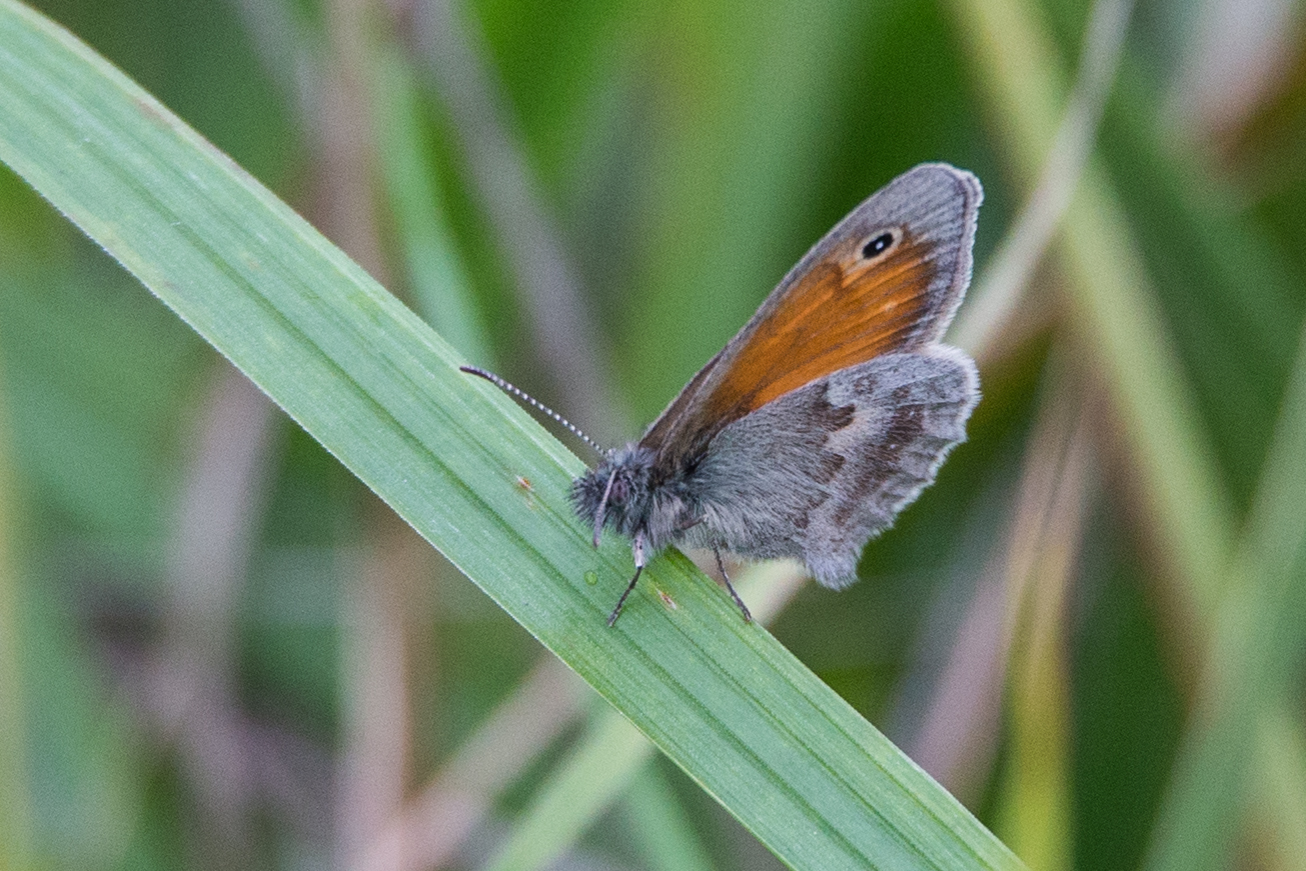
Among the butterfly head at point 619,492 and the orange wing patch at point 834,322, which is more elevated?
the orange wing patch at point 834,322

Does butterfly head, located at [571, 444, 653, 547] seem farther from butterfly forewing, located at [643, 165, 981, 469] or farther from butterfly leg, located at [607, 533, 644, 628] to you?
butterfly forewing, located at [643, 165, 981, 469]

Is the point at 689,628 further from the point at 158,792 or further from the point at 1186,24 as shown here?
the point at 1186,24

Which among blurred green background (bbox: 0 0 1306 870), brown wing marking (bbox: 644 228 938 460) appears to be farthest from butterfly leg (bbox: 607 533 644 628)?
blurred green background (bbox: 0 0 1306 870)

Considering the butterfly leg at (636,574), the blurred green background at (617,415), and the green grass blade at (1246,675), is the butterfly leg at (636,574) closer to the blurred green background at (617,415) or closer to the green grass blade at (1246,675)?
the blurred green background at (617,415)

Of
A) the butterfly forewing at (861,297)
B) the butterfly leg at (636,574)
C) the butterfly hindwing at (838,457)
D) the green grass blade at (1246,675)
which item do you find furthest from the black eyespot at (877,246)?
the green grass blade at (1246,675)

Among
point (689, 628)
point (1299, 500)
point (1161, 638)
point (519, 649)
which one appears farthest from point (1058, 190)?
point (519, 649)
